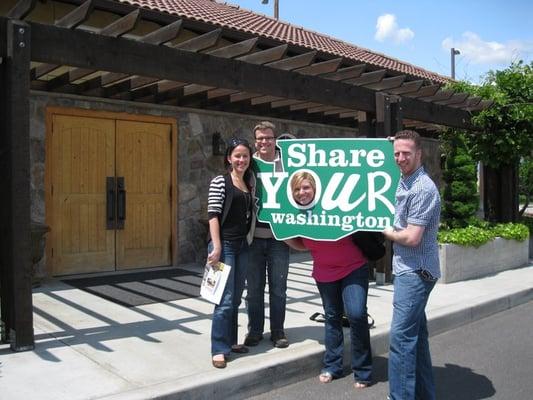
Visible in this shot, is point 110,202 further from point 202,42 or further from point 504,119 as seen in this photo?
point 504,119

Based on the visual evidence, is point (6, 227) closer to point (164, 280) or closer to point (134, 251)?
point (164, 280)

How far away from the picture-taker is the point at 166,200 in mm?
8852

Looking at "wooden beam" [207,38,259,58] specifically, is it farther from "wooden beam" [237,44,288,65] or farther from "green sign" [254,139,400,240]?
"green sign" [254,139,400,240]

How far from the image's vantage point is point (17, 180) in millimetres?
4352

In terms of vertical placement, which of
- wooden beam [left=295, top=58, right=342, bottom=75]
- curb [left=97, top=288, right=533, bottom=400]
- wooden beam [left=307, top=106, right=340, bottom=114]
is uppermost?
wooden beam [left=307, top=106, right=340, bottom=114]

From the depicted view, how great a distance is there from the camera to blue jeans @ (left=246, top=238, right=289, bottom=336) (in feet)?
14.9

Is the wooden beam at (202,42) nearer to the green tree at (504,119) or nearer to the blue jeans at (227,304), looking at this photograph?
the blue jeans at (227,304)

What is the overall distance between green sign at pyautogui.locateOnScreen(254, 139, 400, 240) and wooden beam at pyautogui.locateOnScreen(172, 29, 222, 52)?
1.35m

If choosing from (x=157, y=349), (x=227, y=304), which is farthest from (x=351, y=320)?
(x=157, y=349)

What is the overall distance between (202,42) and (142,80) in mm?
1836

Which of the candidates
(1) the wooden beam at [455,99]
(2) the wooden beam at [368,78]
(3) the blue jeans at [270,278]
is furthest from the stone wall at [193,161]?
(3) the blue jeans at [270,278]

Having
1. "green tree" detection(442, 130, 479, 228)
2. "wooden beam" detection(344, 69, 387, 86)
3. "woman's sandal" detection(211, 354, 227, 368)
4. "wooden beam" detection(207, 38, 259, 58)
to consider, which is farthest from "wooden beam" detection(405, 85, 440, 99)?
"woman's sandal" detection(211, 354, 227, 368)

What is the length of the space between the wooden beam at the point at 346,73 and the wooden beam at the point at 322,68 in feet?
0.87

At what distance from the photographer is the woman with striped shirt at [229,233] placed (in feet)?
13.4
